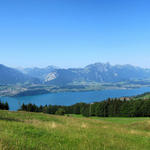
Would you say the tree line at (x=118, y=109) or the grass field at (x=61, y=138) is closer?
the grass field at (x=61, y=138)

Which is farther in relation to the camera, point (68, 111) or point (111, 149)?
point (68, 111)

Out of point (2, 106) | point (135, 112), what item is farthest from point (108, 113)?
point (2, 106)

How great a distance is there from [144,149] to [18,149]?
706 centimetres

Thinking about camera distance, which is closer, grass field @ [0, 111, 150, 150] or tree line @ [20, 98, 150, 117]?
grass field @ [0, 111, 150, 150]

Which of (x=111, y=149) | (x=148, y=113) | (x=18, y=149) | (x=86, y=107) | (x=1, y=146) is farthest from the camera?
(x=86, y=107)

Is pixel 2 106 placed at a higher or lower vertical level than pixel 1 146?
lower

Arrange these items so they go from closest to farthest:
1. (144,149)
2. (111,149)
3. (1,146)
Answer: (1,146), (111,149), (144,149)

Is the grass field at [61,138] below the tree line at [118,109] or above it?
above

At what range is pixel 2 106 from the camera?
290 ft

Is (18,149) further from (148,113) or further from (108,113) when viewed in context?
(108,113)

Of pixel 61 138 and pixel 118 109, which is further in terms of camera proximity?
pixel 118 109

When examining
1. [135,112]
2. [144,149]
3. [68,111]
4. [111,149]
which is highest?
[111,149]

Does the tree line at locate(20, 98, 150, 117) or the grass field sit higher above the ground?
the grass field

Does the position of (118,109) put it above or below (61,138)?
below
